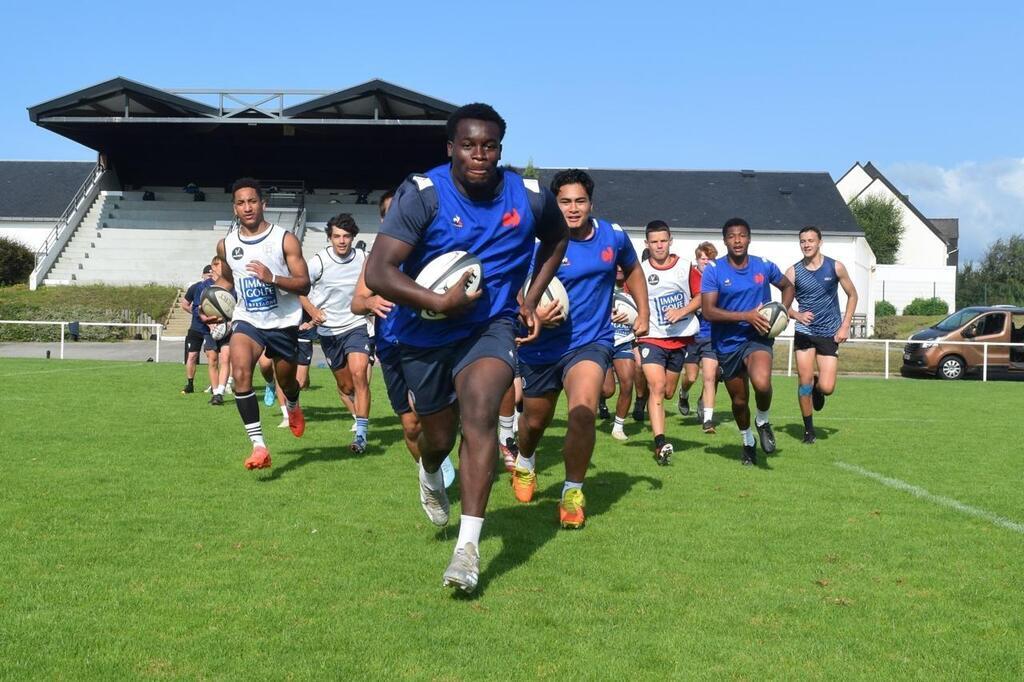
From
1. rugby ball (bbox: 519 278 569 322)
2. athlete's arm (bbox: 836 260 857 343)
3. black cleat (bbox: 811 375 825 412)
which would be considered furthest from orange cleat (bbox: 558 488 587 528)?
black cleat (bbox: 811 375 825 412)

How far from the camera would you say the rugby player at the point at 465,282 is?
5020 millimetres

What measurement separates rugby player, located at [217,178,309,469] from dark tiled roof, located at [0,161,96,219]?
160 ft

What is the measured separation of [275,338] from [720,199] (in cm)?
4761

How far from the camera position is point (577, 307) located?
279 inches

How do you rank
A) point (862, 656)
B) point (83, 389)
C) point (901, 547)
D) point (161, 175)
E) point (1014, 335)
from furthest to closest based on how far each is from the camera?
point (161, 175), point (1014, 335), point (83, 389), point (901, 547), point (862, 656)

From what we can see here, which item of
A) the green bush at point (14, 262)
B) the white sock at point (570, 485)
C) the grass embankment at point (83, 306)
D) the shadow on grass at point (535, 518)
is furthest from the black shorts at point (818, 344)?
the green bush at point (14, 262)

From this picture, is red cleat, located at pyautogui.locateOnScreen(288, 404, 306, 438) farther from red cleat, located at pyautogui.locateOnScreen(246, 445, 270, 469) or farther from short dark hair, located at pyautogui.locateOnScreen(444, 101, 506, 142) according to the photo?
short dark hair, located at pyautogui.locateOnScreen(444, 101, 506, 142)

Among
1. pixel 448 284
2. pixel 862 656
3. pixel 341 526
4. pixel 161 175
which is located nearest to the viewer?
pixel 862 656

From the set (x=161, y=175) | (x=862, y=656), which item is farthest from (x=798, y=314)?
(x=161, y=175)

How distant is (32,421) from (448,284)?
336 inches

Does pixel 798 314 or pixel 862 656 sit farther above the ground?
pixel 798 314

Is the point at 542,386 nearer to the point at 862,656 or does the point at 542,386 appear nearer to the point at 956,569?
the point at 956,569

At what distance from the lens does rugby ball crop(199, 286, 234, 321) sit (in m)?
8.97

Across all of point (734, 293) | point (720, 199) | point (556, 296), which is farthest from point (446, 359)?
point (720, 199)
